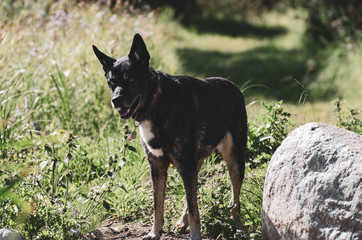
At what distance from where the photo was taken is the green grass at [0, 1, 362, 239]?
406cm

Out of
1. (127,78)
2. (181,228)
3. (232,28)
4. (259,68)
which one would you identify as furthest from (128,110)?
(232,28)

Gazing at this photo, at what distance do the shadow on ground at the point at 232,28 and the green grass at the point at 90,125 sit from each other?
5.48 meters

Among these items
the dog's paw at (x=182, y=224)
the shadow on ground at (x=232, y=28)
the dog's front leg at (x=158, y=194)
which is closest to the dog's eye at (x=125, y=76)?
the dog's front leg at (x=158, y=194)

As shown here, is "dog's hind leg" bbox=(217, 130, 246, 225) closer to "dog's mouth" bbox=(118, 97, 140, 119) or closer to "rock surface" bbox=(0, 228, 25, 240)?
"dog's mouth" bbox=(118, 97, 140, 119)

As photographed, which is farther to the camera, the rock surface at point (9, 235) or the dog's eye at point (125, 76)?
the dog's eye at point (125, 76)

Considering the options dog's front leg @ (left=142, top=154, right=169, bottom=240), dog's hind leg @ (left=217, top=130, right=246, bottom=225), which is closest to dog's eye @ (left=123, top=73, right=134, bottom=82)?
dog's front leg @ (left=142, top=154, right=169, bottom=240)

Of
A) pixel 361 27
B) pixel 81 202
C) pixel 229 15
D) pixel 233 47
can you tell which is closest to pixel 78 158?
pixel 81 202

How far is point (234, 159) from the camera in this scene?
438 cm

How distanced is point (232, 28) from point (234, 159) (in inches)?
685

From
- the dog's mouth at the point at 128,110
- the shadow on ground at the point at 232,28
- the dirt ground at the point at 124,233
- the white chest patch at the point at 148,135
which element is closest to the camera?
the dog's mouth at the point at 128,110

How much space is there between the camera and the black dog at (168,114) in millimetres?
3738

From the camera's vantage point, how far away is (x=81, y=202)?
454cm

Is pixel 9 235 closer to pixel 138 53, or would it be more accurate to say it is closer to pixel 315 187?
pixel 138 53

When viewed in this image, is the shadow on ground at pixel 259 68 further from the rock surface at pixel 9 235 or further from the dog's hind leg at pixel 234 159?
the rock surface at pixel 9 235
